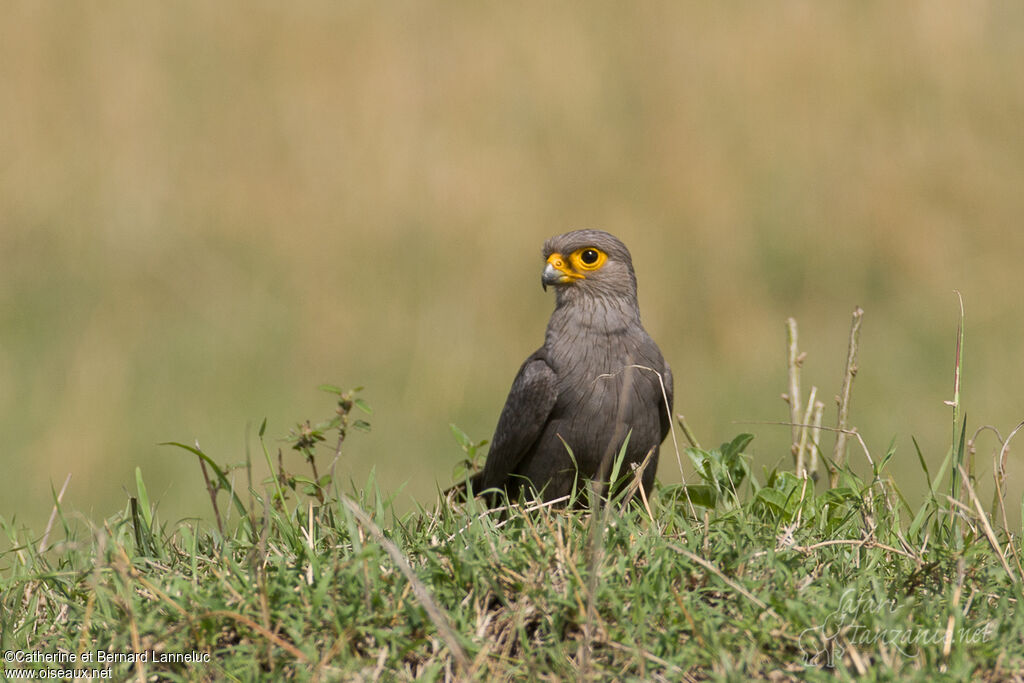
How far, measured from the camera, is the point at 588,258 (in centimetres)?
450

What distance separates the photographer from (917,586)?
2.71m

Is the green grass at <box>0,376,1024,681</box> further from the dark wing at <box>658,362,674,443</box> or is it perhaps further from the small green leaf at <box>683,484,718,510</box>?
the dark wing at <box>658,362,674,443</box>

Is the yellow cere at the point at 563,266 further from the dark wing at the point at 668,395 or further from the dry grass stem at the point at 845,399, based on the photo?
the dry grass stem at the point at 845,399

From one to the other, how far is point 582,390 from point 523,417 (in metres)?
0.24

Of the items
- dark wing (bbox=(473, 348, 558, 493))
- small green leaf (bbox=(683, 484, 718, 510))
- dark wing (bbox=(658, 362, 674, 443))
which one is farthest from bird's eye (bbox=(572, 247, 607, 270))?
small green leaf (bbox=(683, 484, 718, 510))

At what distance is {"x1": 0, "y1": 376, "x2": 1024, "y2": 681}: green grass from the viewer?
2.38 metres

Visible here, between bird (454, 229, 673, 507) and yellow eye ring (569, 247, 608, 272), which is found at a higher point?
yellow eye ring (569, 247, 608, 272)

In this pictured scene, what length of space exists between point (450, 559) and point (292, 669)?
49cm

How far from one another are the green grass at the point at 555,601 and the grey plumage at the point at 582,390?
2.96ft

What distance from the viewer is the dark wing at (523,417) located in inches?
163

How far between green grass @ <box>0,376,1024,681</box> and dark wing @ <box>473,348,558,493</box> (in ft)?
3.27

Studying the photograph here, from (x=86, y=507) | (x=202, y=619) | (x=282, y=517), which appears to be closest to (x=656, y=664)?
(x=202, y=619)

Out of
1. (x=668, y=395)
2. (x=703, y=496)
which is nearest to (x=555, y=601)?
(x=703, y=496)

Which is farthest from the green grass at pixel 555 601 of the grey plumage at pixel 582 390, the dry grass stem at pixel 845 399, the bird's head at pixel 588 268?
the bird's head at pixel 588 268
